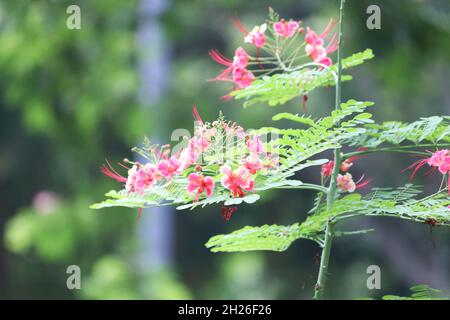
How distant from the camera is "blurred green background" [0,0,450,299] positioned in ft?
16.1

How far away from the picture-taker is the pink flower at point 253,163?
1371 mm

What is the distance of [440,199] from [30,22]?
3907mm

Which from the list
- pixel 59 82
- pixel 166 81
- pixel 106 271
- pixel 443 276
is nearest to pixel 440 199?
pixel 106 271

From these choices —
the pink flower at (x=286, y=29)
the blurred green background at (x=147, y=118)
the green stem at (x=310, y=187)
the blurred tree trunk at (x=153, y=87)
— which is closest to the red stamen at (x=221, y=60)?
the pink flower at (x=286, y=29)

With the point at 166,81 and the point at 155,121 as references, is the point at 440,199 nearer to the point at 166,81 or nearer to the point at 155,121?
the point at 155,121

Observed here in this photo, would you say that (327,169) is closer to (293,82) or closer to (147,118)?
(293,82)

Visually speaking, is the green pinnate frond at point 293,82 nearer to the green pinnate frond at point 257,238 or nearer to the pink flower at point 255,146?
the pink flower at point 255,146

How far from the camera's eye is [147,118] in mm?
5387

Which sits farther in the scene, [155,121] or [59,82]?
[155,121]

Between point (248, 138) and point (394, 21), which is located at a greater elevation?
point (394, 21)

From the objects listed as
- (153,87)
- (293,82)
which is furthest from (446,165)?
(153,87)

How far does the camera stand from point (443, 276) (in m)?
6.22

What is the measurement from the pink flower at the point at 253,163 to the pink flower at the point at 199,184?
71 millimetres

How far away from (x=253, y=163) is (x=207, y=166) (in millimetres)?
95
